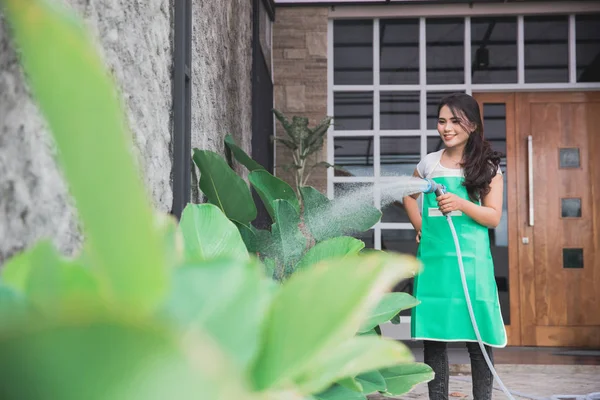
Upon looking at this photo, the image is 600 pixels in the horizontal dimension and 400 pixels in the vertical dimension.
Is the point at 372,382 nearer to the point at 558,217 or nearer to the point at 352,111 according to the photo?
the point at 352,111

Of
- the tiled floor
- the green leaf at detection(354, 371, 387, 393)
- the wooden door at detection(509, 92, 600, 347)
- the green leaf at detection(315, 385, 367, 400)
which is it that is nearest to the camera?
the green leaf at detection(315, 385, 367, 400)

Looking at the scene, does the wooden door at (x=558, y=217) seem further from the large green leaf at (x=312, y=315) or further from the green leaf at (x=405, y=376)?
the large green leaf at (x=312, y=315)

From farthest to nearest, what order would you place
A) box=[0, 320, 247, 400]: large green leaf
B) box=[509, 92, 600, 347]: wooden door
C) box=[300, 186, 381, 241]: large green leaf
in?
box=[509, 92, 600, 347]: wooden door → box=[300, 186, 381, 241]: large green leaf → box=[0, 320, 247, 400]: large green leaf

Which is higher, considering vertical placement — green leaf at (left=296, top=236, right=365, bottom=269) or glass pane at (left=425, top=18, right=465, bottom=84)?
glass pane at (left=425, top=18, right=465, bottom=84)

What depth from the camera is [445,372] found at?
2.41 metres

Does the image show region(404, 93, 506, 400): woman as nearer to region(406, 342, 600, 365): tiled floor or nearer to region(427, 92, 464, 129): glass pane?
region(406, 342, 600, 365): tiled floor

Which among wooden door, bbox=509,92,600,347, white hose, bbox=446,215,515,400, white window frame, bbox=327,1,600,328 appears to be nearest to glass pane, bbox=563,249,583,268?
wooden door, bbox=509,92,600,347

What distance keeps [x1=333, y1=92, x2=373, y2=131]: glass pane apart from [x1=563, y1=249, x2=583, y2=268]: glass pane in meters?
1.90

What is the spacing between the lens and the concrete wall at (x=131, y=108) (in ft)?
2.08

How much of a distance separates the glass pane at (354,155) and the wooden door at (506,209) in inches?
39.3

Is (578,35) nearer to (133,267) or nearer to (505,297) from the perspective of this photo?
(505,297)

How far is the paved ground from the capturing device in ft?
11.1

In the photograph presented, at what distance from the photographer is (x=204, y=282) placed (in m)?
0.17

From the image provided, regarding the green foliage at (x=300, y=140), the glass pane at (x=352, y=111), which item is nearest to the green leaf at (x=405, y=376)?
the green foliage at (x=300, y=140)
